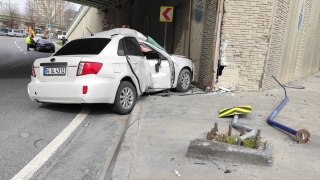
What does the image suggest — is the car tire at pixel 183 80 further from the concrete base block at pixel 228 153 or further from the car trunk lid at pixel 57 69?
the concrete base block at pixel 228 153

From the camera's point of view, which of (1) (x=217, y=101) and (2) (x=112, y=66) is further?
(1) (x=217, y=101)

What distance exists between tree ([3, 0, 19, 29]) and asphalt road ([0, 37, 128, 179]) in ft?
305

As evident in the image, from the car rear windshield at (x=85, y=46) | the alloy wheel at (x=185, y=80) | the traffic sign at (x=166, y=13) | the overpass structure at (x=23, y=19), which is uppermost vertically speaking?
the overpass structure at (x=23, y=19)

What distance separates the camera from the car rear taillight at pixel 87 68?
5.17m

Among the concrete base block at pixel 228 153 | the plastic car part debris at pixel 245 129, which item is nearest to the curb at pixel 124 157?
the concrete base block at pixel 228 153

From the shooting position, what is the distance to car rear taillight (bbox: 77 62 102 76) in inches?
204

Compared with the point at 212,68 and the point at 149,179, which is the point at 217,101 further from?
the point at 149,179

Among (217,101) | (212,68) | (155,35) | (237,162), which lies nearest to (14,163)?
(237,162)

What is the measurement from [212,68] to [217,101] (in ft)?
4.80

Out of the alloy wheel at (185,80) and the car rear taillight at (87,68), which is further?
the alloy wheel at (185,80)

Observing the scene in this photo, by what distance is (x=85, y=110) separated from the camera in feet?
20.4

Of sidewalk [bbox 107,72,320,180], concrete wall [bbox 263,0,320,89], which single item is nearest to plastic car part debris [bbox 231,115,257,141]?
sidewalk [bbox 107,72,320,180]

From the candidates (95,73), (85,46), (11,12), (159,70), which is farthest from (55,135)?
(11,12)

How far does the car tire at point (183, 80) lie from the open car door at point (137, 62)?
149 cm
